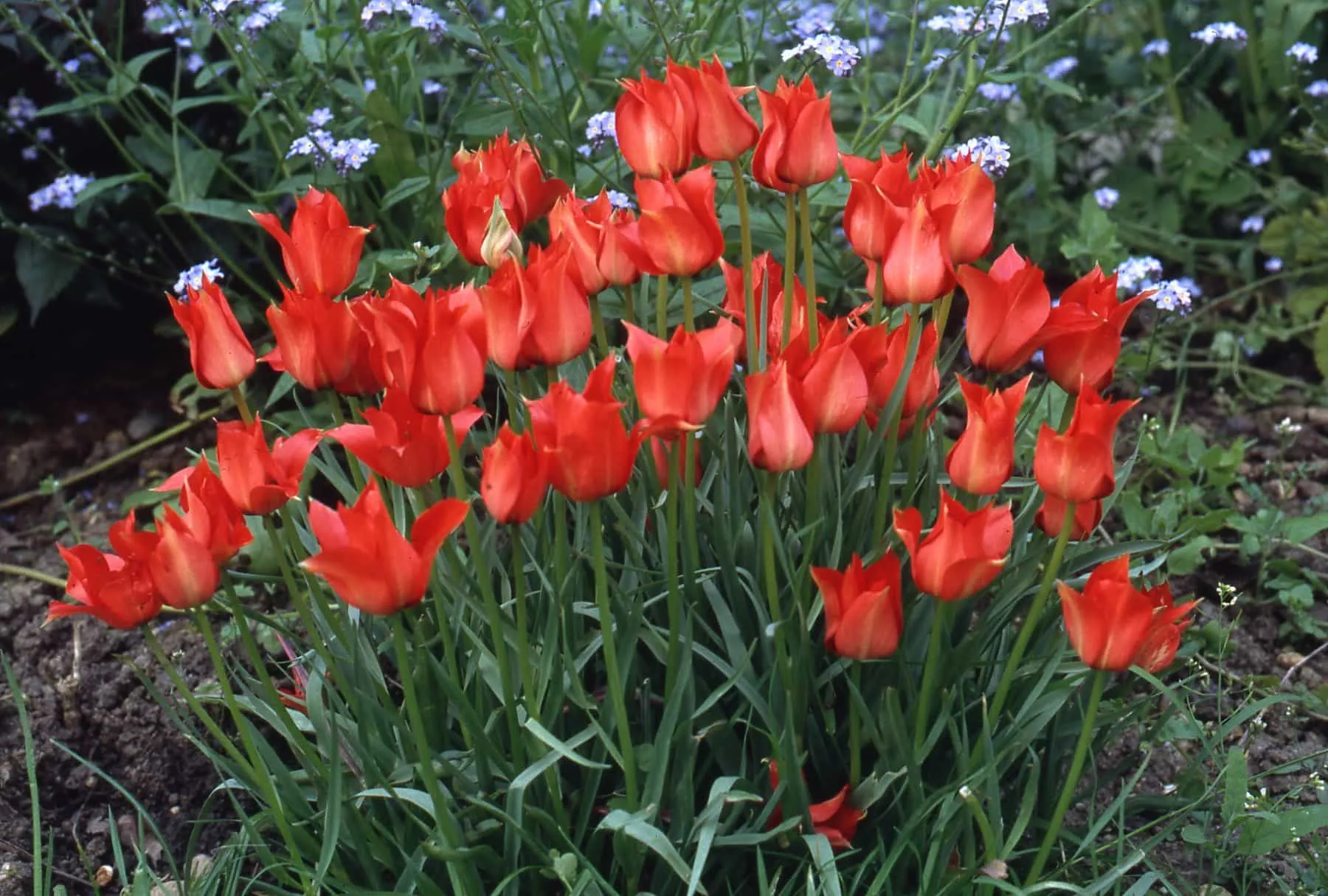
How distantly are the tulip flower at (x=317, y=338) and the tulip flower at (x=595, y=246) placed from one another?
0.85 feet

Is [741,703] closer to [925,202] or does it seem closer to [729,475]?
[729,475]

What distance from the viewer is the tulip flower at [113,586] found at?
1.39m

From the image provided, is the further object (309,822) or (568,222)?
(309,822)

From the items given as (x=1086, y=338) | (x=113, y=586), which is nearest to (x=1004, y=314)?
(x=1086, y=338)

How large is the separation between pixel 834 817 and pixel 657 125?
83cm

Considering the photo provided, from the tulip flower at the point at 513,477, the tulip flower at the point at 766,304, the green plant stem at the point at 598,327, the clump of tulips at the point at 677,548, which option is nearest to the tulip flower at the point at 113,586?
the clump of tulips at the point at 677,548

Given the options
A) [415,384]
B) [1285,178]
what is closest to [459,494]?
[415,384]

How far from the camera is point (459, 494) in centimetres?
147

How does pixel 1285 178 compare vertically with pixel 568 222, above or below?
below

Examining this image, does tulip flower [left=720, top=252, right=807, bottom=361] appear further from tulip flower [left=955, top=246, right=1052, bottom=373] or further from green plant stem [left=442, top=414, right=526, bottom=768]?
green plant stem [left=442, top=414, right=526, bottom=768]

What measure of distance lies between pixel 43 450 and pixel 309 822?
1.87 meters

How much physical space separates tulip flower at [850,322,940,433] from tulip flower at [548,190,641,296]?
280 mm

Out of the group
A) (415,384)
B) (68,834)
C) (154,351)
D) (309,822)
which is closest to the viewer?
(415,384)

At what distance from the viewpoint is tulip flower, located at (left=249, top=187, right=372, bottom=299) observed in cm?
163
